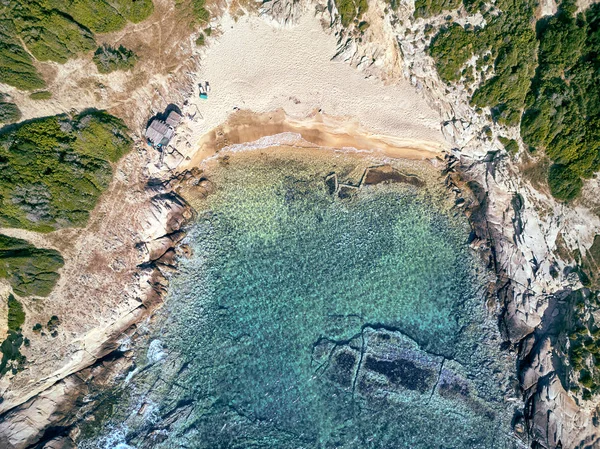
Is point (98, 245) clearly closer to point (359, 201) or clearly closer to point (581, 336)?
point (359, 201)

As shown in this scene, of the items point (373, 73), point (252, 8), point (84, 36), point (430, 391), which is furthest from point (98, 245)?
point (430, 391)

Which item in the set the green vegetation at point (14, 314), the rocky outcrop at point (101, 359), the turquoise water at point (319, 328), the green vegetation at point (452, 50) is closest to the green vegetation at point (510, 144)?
the green vegetation at point (452, 50)

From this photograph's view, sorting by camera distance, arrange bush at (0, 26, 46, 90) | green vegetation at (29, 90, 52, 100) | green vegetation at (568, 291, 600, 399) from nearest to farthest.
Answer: bush at (0, 26, 46, 90)
green vegetation at (568, 291, 600, 399)
green vegetation at (29, 90, 52, 100)

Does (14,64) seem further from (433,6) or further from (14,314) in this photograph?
(433,6)

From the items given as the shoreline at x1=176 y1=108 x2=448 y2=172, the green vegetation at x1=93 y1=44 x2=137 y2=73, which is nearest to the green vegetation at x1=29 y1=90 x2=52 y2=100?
the green vegetation at x1=93 y1=44 x2=137 y2=73

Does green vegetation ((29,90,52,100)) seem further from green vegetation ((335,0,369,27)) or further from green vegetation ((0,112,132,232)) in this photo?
green vegetation ((335,0,369,27))

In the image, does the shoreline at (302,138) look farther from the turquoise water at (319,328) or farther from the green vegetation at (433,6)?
the green vegetation at (433,6)
